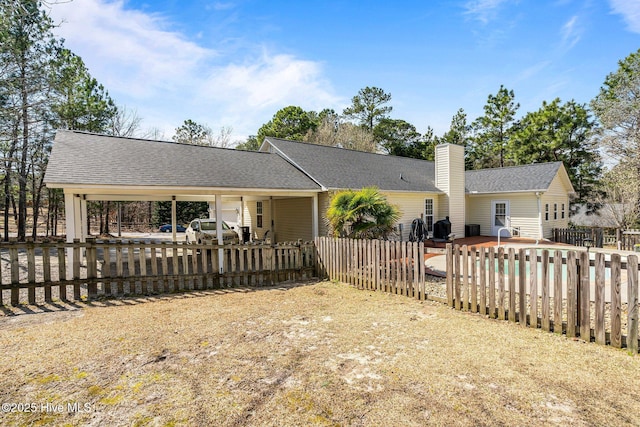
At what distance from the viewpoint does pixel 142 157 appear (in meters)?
10.9

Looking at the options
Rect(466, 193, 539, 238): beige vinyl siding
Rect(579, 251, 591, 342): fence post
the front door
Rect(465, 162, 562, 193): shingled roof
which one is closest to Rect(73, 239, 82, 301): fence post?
Rect(579, 251, 591, 342): fence post

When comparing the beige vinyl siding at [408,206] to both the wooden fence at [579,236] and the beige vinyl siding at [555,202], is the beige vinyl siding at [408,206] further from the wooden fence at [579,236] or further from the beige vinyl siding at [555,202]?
the wooden fence at [579,236]

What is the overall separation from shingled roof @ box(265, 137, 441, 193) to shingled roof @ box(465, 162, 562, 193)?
121 inches

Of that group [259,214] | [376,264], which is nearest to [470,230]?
[259,214]

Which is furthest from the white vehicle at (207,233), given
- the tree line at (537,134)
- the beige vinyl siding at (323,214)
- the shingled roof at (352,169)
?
the tree line at (537,134)

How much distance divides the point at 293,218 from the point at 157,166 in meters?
7.11

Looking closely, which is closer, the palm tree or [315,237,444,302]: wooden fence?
[315,237,444,302]: wooden fence

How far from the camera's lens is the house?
9.38 m

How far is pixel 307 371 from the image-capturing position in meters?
3.78

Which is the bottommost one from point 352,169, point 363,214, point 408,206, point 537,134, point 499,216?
point 499,216

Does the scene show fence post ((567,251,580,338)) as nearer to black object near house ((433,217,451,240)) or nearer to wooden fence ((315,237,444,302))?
wooden fence ((315,237,444,302))

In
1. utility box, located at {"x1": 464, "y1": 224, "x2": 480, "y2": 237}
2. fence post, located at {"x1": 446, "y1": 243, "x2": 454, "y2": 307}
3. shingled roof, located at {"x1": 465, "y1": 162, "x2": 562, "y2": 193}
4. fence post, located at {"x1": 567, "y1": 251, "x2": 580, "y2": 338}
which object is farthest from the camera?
utility box, located at {"x1": 464, "y1": 224, "x2": 480, "y2": 237}

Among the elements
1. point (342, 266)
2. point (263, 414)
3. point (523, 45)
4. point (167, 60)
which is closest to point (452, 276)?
point (342, 266)

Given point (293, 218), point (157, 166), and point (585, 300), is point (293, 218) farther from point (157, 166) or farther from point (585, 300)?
point (585, 300)
